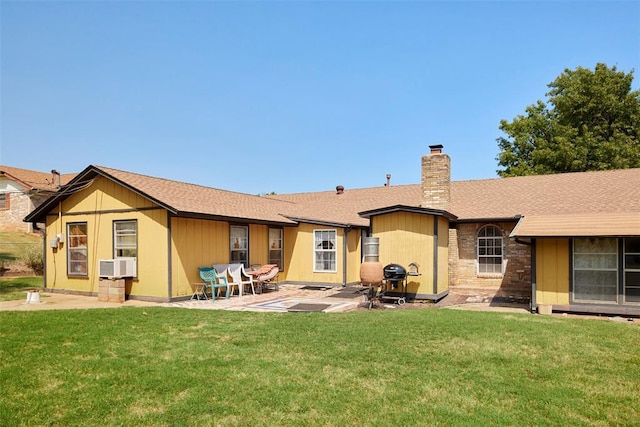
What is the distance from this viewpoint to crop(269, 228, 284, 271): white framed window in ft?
56.0

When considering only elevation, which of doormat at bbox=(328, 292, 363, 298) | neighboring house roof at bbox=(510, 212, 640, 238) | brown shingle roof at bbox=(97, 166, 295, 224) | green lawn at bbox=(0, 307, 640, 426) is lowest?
doormat at bbox=(328, 292, 363, 298)

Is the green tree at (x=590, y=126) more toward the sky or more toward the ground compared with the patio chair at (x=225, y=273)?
more toward the sky

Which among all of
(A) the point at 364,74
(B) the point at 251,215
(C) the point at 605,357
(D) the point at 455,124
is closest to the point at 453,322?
(C) the point at 605,357

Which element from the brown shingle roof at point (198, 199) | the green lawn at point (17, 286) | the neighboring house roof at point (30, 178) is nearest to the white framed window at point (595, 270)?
the brown shingle roof at point (198, 199)

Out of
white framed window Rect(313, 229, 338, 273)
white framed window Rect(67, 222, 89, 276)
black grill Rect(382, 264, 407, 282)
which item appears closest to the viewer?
black grill Rect(382, 264, 407, 282)

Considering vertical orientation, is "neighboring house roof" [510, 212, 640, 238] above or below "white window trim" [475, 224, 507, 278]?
above

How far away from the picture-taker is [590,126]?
85.7 feet

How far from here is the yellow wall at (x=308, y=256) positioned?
16.5 metres

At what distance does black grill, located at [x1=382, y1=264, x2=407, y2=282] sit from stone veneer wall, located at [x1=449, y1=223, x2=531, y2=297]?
145 inches

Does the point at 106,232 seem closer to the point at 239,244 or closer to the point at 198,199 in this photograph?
the point at 198,199

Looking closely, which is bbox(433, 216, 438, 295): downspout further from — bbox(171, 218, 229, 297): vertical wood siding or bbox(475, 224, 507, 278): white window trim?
bbox(171, 218, 229, 297): vertical wood siding

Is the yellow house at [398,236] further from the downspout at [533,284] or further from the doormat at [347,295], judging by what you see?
the doormat at [347,295]

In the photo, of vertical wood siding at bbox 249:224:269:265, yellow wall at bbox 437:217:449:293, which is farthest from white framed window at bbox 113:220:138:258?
yellow wall at bbox 437:217:449:293

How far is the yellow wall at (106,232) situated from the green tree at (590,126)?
23782mm
